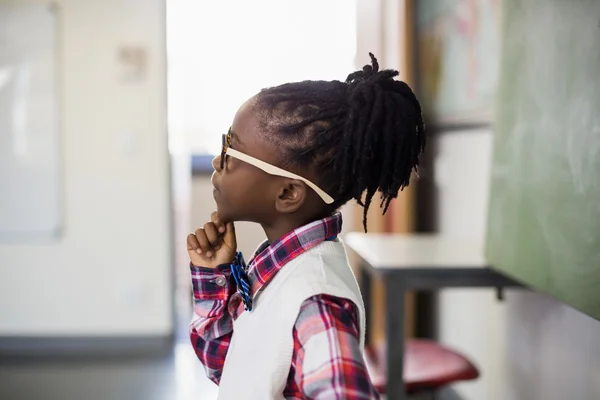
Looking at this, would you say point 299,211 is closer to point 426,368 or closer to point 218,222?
point 218,222

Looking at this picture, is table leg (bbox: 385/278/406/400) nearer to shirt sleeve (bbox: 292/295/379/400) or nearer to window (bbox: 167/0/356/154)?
shirt sleeve (bbox: 292/295/379/400)

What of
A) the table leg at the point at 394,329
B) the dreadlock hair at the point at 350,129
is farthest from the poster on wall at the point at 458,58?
the dreadlock hair at the point at 350,129

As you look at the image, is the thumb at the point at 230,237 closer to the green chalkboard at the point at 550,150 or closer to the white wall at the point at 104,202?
the green chalkboard at the point at 550,150

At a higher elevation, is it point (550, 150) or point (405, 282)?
point (550, 150)

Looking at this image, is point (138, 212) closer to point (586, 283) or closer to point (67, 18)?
point (67, 18)

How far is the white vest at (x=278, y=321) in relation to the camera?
0.73 m

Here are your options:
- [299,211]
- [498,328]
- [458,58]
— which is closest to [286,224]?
[299,211]

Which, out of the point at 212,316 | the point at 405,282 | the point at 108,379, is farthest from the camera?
the point at 108,379

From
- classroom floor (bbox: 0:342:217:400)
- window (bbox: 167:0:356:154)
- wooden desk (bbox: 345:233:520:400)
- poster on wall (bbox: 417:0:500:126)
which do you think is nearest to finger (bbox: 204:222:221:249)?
wooden desk (bbox: 345:233:520:400)

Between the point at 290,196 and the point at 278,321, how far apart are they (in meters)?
0.17

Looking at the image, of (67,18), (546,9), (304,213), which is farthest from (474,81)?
(67,18)

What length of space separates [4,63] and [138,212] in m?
1.15

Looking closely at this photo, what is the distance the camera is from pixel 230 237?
91 centimetres

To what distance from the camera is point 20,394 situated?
2.99 m
